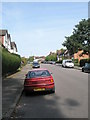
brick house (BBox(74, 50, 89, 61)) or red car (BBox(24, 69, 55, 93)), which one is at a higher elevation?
brick house (BBox(74, 50, 89, 61))

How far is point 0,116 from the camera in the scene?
21.2 feet

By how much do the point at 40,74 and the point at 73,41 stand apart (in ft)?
135

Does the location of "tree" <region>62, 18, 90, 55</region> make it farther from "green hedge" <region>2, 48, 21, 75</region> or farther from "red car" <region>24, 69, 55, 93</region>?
"red car" <region>24, 69, 55, 93</region>

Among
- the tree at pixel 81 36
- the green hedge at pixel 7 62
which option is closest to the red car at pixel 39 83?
the green hedge at pixel 7 62

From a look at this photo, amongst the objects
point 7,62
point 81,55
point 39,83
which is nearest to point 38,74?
point 39,83

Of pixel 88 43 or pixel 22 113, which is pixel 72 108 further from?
pixel 88 43

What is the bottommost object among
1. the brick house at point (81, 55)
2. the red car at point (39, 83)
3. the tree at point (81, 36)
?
the red car at point (39, 83)

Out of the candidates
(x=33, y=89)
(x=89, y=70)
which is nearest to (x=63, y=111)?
(x=33, y=89)

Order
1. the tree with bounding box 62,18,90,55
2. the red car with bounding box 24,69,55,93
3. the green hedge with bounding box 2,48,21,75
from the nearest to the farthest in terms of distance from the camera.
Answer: the red car with bounding box 24,69,55,93 → the green hedge with bounding box 2,48,21,75 → the tree with bounding box 62,18,90,55

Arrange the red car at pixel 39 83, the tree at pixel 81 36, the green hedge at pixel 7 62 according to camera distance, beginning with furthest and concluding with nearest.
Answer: the tree at pixel 81 36 → the green hedge at pixel 7 62 → the red car at pixel 39 83

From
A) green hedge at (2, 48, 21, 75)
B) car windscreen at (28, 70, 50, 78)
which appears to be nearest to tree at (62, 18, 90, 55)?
green hedge at (2, 48, 21, 75)

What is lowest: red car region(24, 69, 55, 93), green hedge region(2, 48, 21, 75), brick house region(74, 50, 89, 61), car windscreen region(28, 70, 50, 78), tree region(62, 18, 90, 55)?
red car region(24, 69, 55, 93)

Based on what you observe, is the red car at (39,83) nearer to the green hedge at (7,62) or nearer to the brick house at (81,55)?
the green hedge at (7,62)

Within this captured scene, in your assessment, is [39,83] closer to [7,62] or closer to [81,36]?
[7,62]
